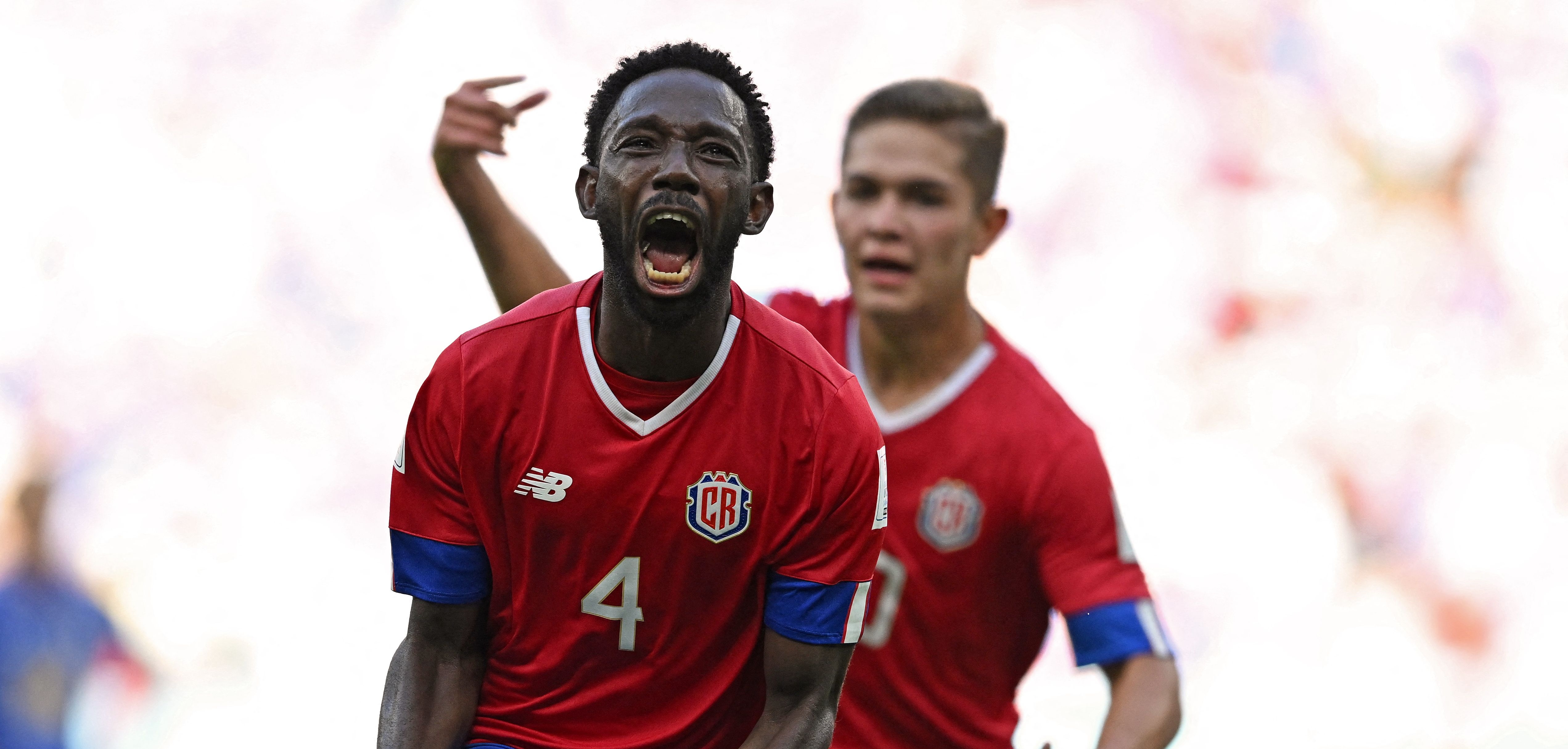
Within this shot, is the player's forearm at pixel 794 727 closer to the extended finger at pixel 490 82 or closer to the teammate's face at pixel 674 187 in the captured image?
the teammate's face at pixel 674 187

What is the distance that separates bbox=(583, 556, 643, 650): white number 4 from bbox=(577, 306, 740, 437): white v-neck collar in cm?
24

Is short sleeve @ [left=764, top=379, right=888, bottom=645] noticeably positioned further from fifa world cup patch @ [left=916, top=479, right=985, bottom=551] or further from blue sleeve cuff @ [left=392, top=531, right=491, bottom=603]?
fifa world cup patch @ [left=916, top=479, right=985, bottom=551]

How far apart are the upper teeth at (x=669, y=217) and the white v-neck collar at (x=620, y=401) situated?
0.87 feet

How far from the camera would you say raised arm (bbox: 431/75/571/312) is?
4.30 metres

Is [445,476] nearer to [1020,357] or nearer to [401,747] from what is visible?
[401,747]

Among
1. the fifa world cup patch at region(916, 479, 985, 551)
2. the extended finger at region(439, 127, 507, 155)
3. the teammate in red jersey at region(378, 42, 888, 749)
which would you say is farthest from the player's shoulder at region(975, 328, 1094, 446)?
A: the extended finger at region(439, 127, 507, 155)

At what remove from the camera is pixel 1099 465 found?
438cm

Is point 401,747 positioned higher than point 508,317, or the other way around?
point 508,317

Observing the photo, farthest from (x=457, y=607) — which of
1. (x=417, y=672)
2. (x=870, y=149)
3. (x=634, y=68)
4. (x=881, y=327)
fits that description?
(x=870, y=149)

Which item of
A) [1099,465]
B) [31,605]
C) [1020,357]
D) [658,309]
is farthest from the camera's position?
[31,605]

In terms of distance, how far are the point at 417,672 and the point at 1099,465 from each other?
1960 millimetres

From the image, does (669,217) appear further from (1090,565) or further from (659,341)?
(1090,565)

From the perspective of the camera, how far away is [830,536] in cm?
311

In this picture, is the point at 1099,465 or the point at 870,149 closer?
the point at 1099,465
